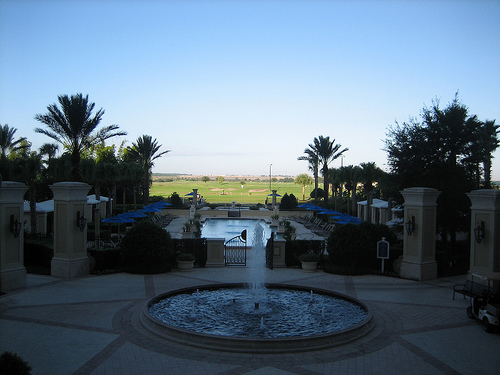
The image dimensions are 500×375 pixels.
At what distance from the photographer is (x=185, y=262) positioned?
1706 cm

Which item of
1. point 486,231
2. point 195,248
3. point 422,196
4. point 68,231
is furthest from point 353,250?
point 68,231

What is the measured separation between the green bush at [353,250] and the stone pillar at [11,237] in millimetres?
11029

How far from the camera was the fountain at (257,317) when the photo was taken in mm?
8930

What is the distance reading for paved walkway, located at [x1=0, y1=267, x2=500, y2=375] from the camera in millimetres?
8133

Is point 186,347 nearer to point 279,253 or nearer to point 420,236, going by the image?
point 279,253

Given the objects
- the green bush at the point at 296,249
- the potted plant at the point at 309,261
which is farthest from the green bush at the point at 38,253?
the potted plant at the point at 309,261

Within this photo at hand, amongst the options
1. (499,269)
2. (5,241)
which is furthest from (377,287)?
(5,241)

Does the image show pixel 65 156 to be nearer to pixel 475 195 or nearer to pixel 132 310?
pixel 132 310

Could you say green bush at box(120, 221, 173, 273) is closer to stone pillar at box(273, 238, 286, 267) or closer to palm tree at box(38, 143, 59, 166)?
stone pillar at box(273, 238, 286, 267)

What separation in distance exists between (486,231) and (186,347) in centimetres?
1108

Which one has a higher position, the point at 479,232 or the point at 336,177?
the point at 336,177

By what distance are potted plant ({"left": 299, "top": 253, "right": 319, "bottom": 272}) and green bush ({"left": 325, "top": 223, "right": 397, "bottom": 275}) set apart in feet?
1.73

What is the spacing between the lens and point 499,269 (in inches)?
575

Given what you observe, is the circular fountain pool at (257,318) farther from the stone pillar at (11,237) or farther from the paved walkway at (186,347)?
the stone pillar at (11,237)
